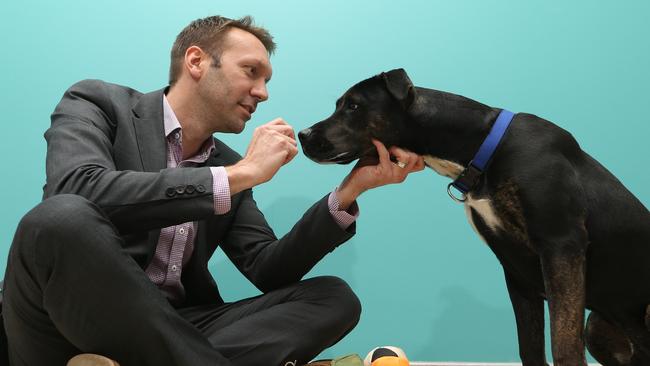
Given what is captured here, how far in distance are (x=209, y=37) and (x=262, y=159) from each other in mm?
679

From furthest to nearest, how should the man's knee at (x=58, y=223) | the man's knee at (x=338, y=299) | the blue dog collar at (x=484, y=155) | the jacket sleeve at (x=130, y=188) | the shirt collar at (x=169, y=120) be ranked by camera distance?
the shirt collar at (x=169, y=120) < the man's knee at (x=338, y=299) < the blue dog collar at (x=484, y=155) < the jacket sleeve at (x=130, y=188) < the man's knee at (x=58, y=223)

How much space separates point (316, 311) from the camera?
1.83 metres

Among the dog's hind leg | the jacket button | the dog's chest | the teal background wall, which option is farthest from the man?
the dog's hind leg

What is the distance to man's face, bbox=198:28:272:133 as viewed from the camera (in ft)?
6.68

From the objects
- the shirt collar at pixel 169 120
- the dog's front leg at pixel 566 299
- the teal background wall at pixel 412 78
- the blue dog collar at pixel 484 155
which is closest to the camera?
the dog's front leg at pixel 566 299

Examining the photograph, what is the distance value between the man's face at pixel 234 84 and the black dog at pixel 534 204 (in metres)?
0.27

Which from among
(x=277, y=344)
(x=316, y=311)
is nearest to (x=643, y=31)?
(x=316, y=311)

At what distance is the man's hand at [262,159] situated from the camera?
158 cm

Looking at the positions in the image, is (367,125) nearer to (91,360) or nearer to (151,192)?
(151,192)

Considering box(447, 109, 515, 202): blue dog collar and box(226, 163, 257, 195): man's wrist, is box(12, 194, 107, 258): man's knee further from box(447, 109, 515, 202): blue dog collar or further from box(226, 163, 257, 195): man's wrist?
box(447, 109, 515, 202): blue dog collar

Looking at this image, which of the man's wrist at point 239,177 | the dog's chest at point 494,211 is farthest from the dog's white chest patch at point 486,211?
the man's wrist at point 239,177

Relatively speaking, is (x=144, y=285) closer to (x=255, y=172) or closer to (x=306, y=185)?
(x=255, y=172)

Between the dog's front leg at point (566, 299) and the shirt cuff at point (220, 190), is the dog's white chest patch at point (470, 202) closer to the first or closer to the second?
the dog's front leg at point (566, 299)

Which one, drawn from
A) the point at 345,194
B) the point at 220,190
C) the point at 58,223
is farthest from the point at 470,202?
the point at 58,223
